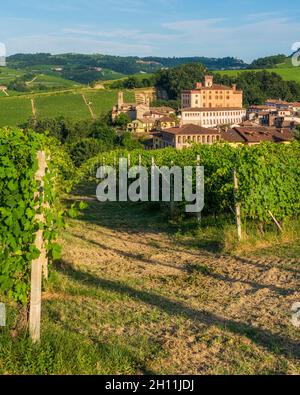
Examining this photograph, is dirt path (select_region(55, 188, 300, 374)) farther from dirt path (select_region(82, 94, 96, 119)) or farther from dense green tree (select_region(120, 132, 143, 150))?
dirt path (select_region(82, 94, 96, 119))

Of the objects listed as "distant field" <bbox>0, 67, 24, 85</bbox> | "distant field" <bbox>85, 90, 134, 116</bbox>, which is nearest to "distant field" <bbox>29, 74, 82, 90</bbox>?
"distant field" <bbox>0, 67, 24, 85</bbox>

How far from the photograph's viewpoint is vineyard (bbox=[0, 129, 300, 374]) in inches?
175

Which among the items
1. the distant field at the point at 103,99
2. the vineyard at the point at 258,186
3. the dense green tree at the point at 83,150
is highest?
the distant field at the point at 103,99

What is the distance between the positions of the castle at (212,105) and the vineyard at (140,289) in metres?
86.4

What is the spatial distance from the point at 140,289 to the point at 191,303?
87 cm

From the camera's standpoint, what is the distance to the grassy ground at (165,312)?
4.36 meters

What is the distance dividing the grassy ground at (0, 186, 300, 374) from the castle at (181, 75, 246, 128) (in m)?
87.6

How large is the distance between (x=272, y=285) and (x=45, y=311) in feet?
9.99

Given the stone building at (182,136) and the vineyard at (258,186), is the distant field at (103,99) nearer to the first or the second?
the stone building at (182,136)

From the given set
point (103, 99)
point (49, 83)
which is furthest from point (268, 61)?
point (103, 99)

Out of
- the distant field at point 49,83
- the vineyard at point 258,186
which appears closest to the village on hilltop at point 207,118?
the distant field at point 49,83

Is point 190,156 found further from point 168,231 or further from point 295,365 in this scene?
point 295,365

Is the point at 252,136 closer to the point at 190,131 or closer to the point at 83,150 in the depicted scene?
the point at 190,131

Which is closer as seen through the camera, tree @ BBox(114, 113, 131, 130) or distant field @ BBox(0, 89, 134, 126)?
tree @ BBox(114, 113, 131, 130)
